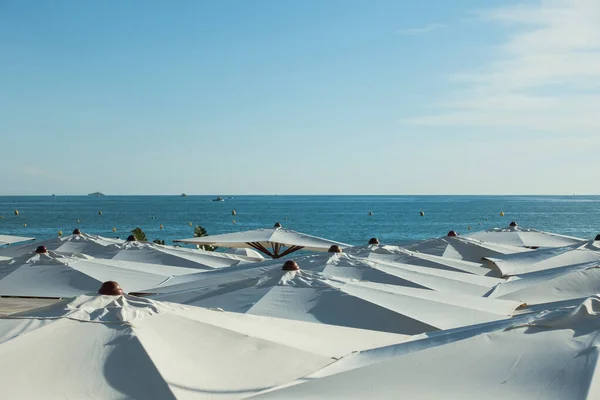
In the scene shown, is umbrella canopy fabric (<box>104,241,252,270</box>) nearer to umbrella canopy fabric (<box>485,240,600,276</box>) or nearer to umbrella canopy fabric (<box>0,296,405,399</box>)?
umbrella canopy fabric (<box>485,240,600,276</box>)

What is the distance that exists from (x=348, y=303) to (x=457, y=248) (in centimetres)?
772

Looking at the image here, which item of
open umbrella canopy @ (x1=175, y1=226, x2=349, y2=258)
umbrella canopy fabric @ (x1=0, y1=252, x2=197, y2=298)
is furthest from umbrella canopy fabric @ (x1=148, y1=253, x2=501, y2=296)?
open umbrella canopy @ (x1=175, y1=226, x2=349, y2=258)

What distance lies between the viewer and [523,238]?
1756 centimetres

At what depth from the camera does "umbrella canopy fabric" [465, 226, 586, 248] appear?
674 inches

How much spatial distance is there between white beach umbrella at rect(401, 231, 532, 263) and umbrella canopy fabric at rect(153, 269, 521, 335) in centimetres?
649

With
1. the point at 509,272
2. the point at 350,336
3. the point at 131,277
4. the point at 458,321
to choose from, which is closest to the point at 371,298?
the point at 458,321

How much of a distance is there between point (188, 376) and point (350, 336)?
1.55 meters

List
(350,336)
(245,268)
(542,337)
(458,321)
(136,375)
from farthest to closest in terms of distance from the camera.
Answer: (245,268) → (458,321) → (350,336) → (136,375) → (542,337)

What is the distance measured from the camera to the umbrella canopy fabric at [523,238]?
1712 centimetres

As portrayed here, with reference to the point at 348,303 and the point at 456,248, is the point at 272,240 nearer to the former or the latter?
the point at 456,248

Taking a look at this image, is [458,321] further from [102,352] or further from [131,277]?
[131,277]

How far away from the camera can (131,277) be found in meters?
A: 10.0

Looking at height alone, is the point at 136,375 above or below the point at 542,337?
below

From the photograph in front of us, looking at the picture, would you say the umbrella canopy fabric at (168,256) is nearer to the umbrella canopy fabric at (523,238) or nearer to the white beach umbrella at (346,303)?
the white beach umbrella at (346,303)
